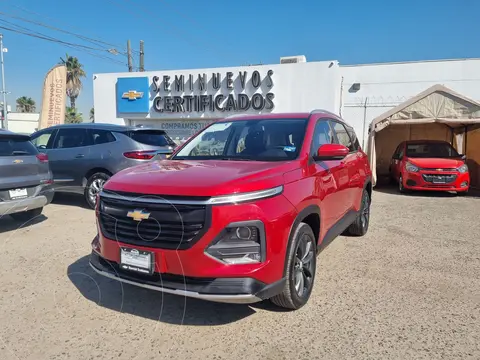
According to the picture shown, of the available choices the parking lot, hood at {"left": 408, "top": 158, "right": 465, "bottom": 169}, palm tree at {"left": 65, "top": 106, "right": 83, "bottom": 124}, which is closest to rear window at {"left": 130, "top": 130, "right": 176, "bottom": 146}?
the parking lot

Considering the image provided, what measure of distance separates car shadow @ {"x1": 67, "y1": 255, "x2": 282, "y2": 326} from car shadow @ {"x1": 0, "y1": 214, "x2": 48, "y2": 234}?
299cm

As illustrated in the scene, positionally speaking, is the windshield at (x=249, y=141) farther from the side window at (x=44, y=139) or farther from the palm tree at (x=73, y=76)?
the palm tree at (x=73, y=76)

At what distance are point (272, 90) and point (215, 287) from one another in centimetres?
1494

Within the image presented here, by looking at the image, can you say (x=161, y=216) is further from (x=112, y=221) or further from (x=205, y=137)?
(x=205, y=137)

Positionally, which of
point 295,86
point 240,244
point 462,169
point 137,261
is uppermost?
point 295,86

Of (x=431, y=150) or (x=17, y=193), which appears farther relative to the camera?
(x=431, y=150)

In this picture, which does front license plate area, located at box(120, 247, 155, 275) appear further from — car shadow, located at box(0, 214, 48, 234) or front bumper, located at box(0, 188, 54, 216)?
car shadow, located at box(0, 214, 48, 234)

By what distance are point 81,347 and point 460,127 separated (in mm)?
13774

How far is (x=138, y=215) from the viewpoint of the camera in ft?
9.41

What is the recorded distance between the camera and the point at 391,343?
2.83m

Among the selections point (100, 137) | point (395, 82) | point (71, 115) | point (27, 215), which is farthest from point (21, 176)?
point (71, 115)

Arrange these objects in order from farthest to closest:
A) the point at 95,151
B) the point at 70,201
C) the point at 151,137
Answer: the point at 70,201 < the point at 151,137 < the point at 95,151

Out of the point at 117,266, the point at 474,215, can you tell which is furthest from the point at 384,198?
the point at 117,266

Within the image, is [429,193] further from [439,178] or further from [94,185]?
[94,185]
